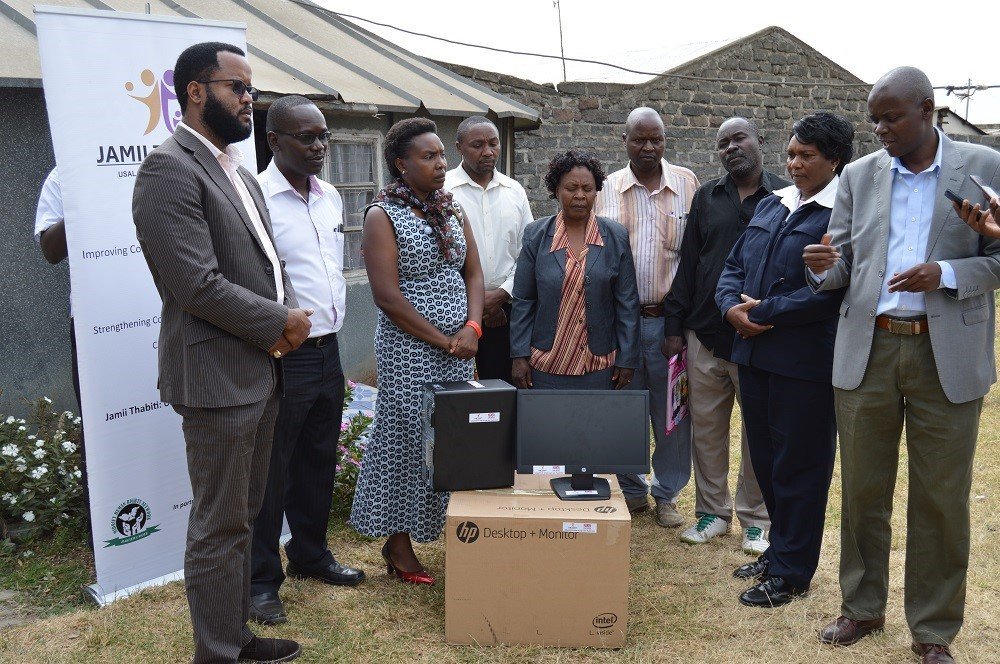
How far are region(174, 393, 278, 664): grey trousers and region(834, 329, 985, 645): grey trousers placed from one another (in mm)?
2198

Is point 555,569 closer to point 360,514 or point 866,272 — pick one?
point 360,514

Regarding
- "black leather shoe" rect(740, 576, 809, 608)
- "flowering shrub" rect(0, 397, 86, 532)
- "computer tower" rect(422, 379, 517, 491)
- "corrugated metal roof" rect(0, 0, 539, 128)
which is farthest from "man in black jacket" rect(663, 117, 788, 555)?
"corrugated metal roof" rect(0, 0, 539, 128)

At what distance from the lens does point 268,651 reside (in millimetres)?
3258

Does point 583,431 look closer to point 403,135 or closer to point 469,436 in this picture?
point 469,436

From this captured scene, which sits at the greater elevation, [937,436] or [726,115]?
[726,115]

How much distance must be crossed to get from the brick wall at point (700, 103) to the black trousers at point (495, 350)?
593 cm

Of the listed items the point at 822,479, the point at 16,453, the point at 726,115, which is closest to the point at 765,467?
the point at 822,479

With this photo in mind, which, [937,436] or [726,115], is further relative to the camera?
[726,115]

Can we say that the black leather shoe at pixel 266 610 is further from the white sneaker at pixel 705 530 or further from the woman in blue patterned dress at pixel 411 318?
the white sneaker at pixel 705 530

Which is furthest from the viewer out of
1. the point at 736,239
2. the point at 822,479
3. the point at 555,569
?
the point at 736,239

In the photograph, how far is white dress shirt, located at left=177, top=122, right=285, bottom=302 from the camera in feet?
9.52

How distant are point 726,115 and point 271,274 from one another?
33.9 ft

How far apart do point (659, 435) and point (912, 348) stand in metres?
1.90

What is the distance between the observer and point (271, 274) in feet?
9.77
